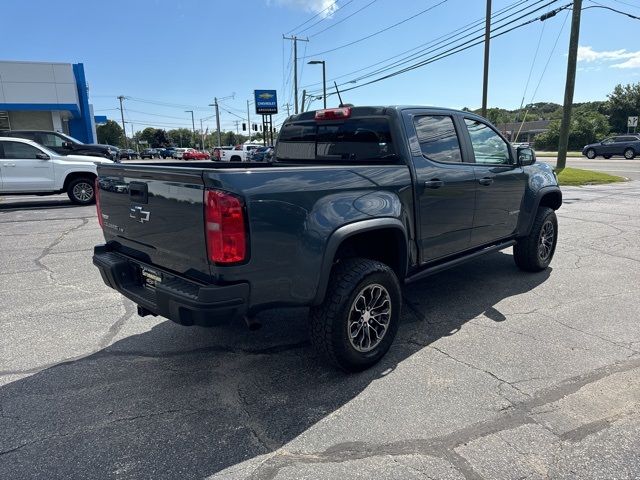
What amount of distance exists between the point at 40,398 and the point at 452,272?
14.9 ft

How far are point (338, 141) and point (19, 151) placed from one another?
34.0 ft

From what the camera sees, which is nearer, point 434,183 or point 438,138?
point 434,183

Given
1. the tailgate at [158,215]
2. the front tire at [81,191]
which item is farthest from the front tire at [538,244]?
the front tire at [81,191]

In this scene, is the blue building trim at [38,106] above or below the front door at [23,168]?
above

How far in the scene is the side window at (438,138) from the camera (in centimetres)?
390

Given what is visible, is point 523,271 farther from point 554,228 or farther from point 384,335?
point 384,335

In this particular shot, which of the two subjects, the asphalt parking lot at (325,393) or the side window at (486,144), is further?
the side window at (486,144)

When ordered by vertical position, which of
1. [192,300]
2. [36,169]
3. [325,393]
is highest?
[36,169]

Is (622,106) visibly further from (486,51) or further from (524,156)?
(524,156)

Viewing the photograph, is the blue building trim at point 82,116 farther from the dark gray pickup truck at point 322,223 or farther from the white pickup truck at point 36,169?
the dark gray pickup truck at point 322,223

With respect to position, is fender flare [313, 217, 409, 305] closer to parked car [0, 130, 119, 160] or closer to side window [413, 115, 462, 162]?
side window [413, 115, 462, 162]

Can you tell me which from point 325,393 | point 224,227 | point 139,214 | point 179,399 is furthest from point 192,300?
point 325,393

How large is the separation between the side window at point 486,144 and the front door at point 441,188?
350mm

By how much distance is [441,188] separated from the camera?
3.88m
